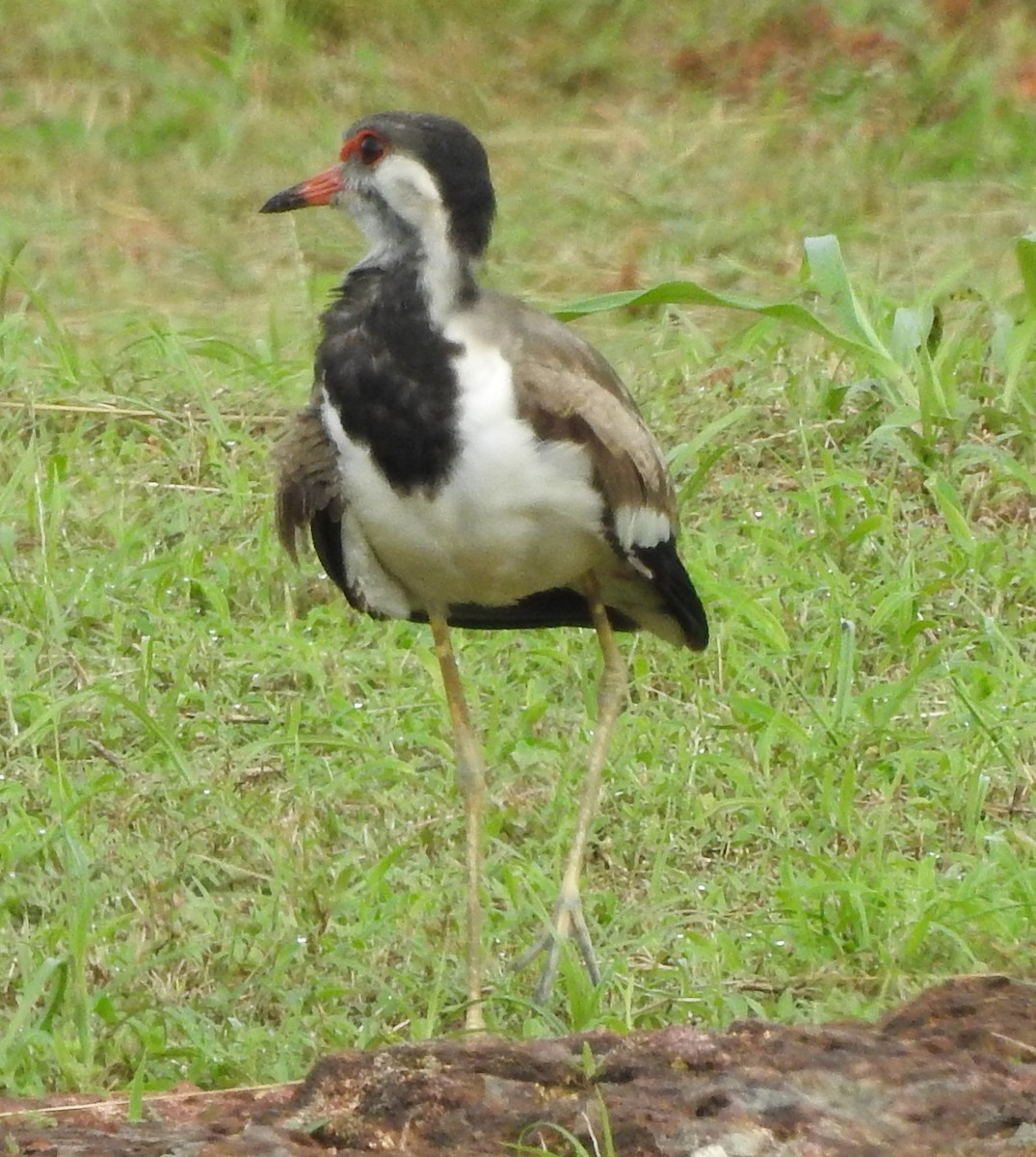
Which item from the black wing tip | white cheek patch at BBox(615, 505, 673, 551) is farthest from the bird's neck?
the black wing tip

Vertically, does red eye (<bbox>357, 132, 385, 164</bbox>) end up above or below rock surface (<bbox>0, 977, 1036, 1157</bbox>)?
above

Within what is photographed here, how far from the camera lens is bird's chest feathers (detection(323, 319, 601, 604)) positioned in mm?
3807

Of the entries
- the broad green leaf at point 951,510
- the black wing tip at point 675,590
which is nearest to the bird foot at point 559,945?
the black wing tip at point 675,590

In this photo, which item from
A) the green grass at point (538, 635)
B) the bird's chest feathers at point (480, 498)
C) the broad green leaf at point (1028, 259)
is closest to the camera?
the bird's chest feathers at point (480, 498)

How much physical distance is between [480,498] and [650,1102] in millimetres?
1269

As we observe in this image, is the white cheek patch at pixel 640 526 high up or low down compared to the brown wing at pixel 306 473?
down

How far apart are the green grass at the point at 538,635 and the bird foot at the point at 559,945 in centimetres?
5

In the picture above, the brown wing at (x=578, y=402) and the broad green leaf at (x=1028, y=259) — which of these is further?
the broad green leaf at (x=1028, y=259)

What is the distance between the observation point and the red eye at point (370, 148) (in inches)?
161

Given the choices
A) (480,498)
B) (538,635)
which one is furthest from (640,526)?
(538,635)

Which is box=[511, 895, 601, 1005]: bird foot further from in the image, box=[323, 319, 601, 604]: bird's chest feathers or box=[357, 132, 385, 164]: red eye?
box=[357, 132, 385, 164]: red eye

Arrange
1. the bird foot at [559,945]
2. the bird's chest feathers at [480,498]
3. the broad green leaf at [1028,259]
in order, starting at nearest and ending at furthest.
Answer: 1. the bird's chest feathers at [480,498]
2. the bird foot at [559,945]
3. the broad green leaf at [1028,259]

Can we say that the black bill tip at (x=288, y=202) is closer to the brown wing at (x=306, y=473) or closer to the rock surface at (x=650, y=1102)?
the brown wing at (x=306, y=473)

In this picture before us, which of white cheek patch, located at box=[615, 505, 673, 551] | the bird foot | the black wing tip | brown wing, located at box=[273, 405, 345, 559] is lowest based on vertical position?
the bird foot
